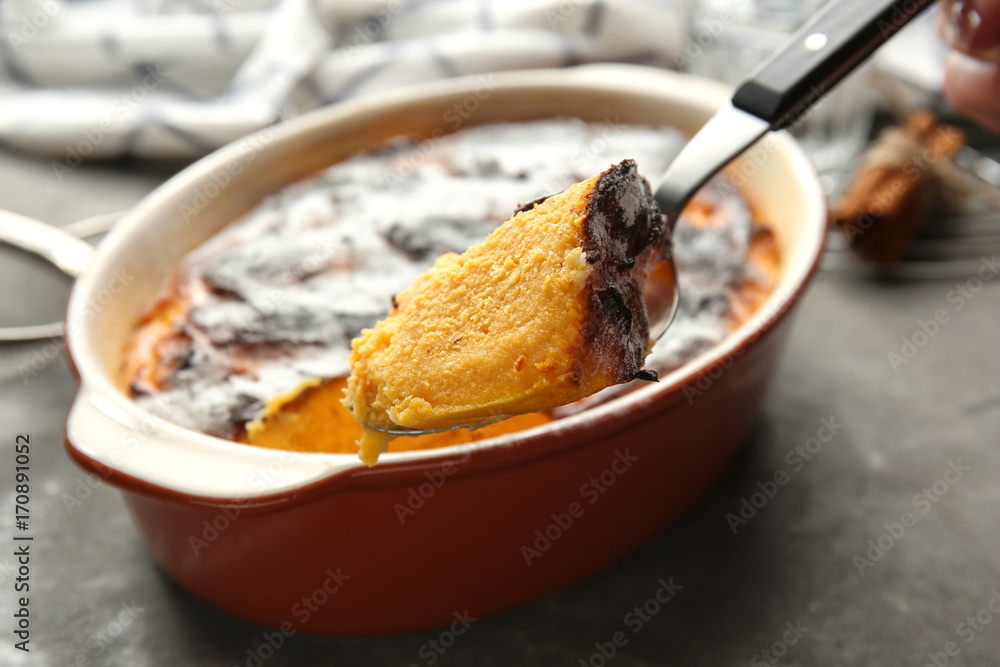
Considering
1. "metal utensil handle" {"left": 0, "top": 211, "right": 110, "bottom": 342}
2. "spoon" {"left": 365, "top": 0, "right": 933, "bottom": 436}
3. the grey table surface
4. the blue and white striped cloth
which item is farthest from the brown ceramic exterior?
the blue and white striped cloth

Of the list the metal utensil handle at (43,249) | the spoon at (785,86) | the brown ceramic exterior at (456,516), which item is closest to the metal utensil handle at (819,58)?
the spoon at (785,86)

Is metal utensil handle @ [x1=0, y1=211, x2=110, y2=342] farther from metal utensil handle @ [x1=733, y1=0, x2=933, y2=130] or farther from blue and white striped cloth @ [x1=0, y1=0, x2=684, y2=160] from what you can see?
metal utensil handle @ [x1=733, y1=0, x2=933, y2=130]

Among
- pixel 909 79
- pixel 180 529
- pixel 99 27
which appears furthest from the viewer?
pixel 99 27

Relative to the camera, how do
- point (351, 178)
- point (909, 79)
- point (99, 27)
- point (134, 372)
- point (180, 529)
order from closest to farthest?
point (180, 529) < point (134, 372) < point (351, 178) < point (909, 79) < point (99, 27)

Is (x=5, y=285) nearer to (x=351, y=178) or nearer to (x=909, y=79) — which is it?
(x=351, y=178)

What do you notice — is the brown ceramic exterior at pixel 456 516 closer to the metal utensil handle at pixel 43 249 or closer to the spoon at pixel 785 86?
the spoon at pixel 785 86

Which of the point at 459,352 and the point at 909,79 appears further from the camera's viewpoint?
the point at 909,79

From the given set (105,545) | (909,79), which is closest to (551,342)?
(105,545)

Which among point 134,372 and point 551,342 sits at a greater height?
point 551,342
